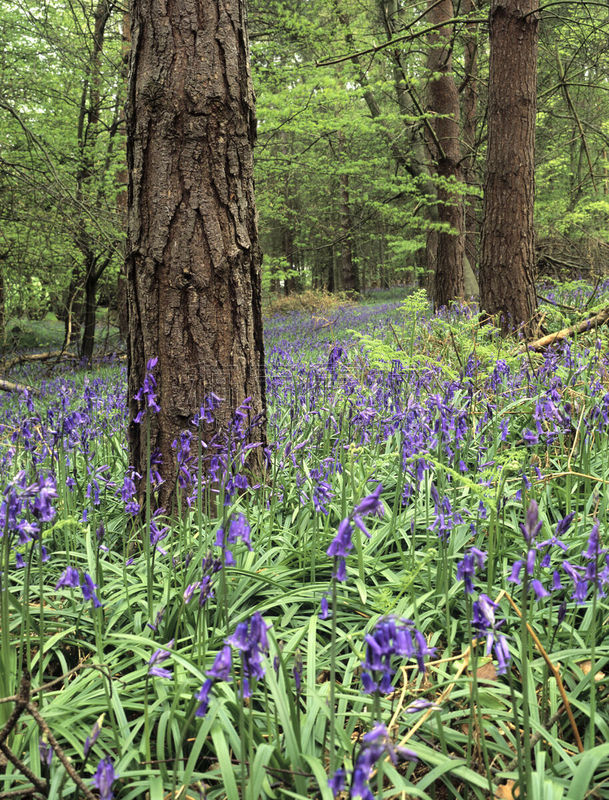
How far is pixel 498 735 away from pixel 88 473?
222 centimetres

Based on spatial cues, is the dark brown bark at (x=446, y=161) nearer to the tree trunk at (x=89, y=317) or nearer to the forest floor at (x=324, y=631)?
the tree trunk at (x=89, y=317)

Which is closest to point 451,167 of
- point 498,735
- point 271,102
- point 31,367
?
point 271,102

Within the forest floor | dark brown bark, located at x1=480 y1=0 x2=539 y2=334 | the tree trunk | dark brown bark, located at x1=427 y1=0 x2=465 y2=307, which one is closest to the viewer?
the forest floor

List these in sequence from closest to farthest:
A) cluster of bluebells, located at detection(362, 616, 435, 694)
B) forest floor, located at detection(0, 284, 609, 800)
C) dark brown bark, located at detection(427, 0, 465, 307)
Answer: cluster of bluebells, located at detection(362, 616, 435, 694) → forest floor, located at detection(0, 284, 609, 800) → dark brown bark, located at detection(427, 0, 465, 307)

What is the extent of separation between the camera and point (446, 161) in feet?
33.4

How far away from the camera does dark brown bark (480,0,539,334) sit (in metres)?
6.02

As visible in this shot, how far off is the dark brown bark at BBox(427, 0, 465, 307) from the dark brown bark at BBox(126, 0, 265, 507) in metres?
6.89

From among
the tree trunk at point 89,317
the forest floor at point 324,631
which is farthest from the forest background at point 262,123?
the forest floor at point 324,631

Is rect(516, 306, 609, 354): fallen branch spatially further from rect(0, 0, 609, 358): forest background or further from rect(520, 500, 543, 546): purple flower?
rect(520, 500, 543, 546): purple flower

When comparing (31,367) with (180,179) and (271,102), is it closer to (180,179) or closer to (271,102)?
(271,102)

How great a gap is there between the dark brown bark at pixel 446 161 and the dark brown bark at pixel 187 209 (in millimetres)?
6895

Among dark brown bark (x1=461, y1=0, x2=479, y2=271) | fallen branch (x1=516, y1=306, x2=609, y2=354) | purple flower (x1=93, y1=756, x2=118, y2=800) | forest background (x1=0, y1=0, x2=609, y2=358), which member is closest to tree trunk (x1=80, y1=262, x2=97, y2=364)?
forest background (x1=0, y1=0, x2=609, y2=358)

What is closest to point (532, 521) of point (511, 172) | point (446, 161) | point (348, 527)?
point (348, 527)

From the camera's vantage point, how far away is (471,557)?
3.70 feet
